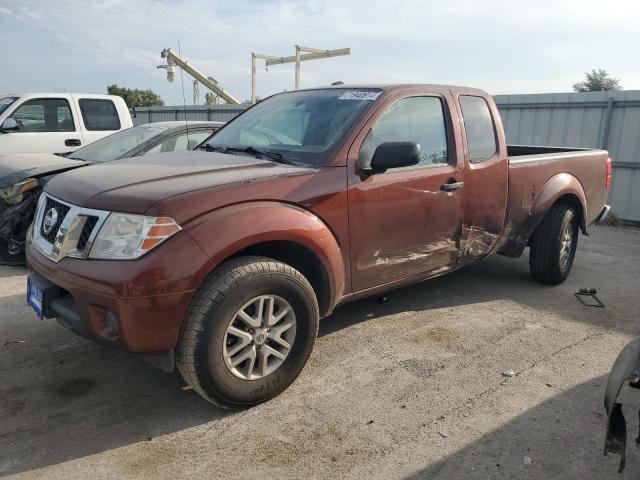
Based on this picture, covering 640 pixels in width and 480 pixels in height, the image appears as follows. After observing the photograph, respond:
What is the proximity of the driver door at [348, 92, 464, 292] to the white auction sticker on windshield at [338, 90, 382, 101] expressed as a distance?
4.6 inches

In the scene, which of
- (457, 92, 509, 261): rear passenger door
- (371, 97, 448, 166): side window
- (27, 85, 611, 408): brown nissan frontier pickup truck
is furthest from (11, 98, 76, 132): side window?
(457, 92, 509, 261): rear passenger door

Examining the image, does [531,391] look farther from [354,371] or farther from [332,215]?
[332,215]

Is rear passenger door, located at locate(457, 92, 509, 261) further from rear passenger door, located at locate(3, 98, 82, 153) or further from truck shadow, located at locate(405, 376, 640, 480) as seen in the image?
rear passenger door, located at locate(3, 98, 82, 153)

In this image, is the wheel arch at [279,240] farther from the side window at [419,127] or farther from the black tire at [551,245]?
the black tire at [551,245]

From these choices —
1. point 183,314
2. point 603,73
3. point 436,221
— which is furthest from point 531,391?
point 603,73

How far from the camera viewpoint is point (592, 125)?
9602 mm

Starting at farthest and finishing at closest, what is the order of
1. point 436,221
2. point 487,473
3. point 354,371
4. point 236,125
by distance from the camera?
1. point 236,125
2. point 436,221
3. point 354,371
4. point 487,473

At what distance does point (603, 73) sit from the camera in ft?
126

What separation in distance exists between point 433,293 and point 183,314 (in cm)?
292

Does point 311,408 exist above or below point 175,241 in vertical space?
below

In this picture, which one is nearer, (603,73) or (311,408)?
(311,408)

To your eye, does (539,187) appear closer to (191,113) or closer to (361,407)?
(361,407)

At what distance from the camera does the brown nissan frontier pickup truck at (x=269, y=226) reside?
260 cm

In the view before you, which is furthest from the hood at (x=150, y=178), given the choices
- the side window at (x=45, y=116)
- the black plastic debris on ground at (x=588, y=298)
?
the side window at (x=45, y=116)
